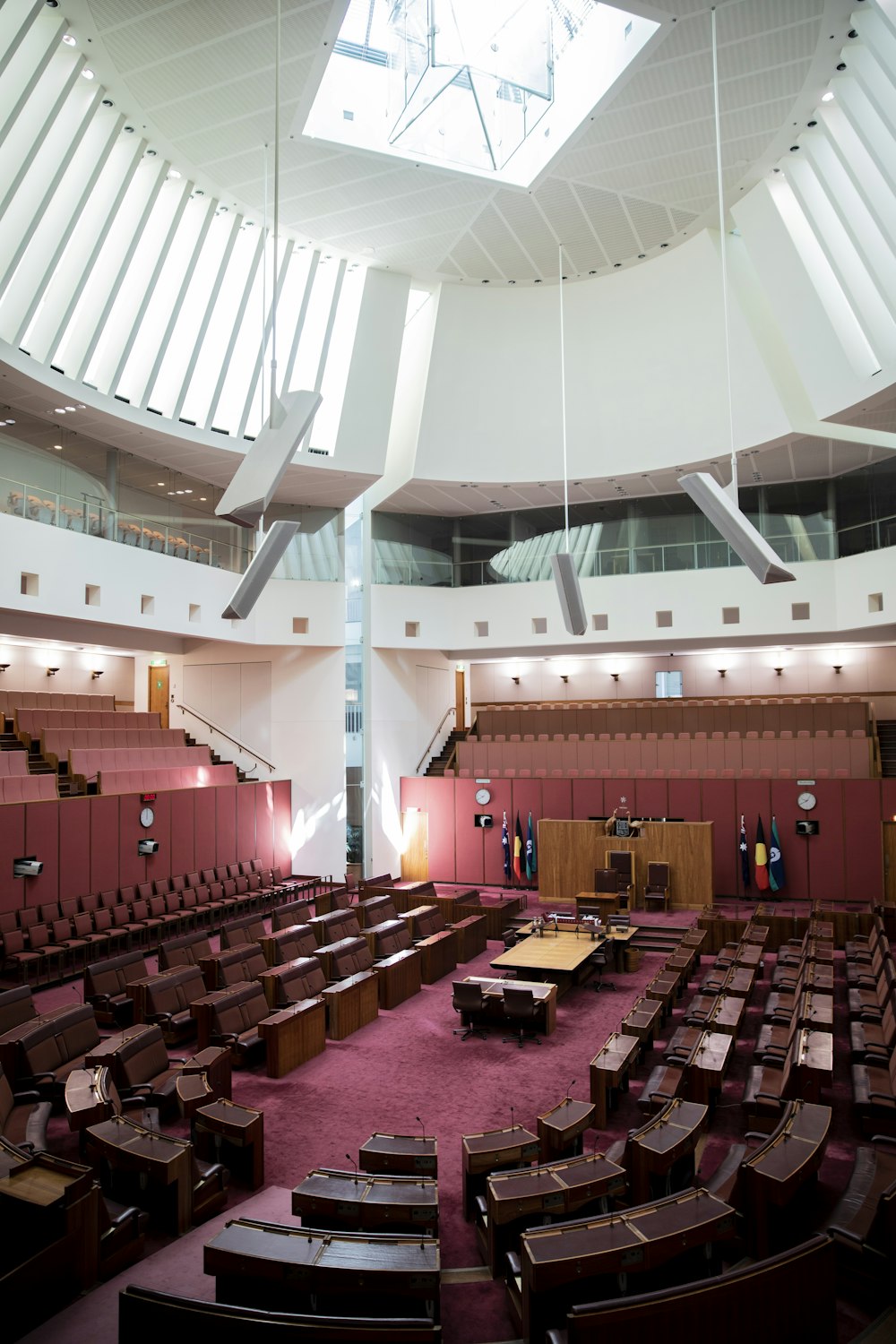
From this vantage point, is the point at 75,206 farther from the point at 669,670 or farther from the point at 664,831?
the point at 669,670

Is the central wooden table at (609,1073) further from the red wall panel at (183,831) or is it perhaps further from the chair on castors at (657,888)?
the red wall panel at (183,831)

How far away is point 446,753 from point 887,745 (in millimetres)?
11114

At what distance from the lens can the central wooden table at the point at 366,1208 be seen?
541cm

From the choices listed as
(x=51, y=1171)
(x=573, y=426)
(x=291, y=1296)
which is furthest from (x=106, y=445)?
(x=291, y=1296)

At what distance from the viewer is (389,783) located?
21703mm

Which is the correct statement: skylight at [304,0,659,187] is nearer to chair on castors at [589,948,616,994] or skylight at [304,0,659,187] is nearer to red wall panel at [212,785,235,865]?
red wall panel at [212,785,235,865]

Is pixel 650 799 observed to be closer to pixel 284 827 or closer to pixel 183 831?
pixel 284 827

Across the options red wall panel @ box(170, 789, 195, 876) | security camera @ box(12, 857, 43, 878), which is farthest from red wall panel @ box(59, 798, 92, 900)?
red wall panel @ box(170, 789, 195, 876)

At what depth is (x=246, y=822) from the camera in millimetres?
19109

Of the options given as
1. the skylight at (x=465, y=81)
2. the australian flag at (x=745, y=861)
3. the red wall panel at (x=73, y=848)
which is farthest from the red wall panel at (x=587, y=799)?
the skylight at (x=465, y=81)

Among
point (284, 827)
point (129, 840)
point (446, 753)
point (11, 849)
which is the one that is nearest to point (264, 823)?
point (284, 827)

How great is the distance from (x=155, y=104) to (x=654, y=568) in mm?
13986

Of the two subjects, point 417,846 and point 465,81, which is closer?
point 465,81

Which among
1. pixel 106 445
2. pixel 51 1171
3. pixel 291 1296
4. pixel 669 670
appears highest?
pixel 106 445
